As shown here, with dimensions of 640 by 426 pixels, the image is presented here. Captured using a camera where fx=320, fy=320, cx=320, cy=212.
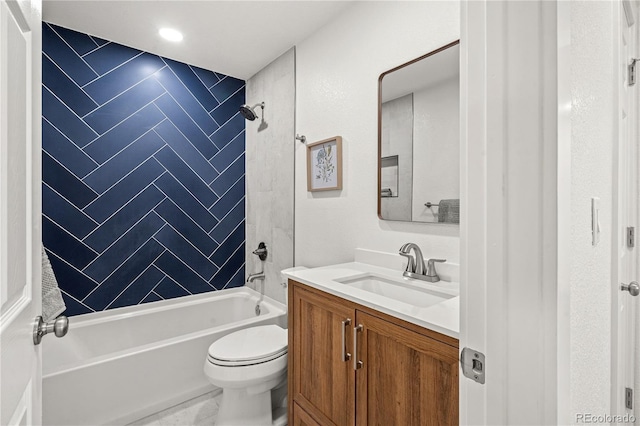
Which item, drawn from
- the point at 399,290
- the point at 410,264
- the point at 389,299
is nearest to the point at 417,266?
the point at 410,264

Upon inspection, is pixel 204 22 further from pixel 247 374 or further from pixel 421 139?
pixel 247 374

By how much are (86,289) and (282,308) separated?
4.67 ft

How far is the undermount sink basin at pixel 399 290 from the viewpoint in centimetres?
136

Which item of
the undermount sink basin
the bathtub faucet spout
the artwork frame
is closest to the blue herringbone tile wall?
the bathtub faucet spout

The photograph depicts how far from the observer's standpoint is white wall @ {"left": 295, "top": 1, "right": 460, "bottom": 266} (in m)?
1.53

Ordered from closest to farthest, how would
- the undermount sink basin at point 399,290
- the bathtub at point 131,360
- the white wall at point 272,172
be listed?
1. the undermount sink basin at point 399,290
2. the bathtub at point 131,360
3. the white wall at point 272,172

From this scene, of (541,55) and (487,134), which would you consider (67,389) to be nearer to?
(487,134)

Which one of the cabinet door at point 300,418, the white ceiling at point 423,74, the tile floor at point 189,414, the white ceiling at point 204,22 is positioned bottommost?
the tile floor at point 189,414

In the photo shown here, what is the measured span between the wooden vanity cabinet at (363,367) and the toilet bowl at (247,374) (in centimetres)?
15

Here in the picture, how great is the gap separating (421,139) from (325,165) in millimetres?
717

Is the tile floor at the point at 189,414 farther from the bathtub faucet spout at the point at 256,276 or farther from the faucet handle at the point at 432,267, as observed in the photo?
the faucet handle at the point at 432,267

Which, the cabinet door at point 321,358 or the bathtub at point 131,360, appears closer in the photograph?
the cabinet door at point 321,358

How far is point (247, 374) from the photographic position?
1.61 meters

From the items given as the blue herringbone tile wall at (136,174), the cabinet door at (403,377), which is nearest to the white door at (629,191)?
the cabinet door at (403,377)
